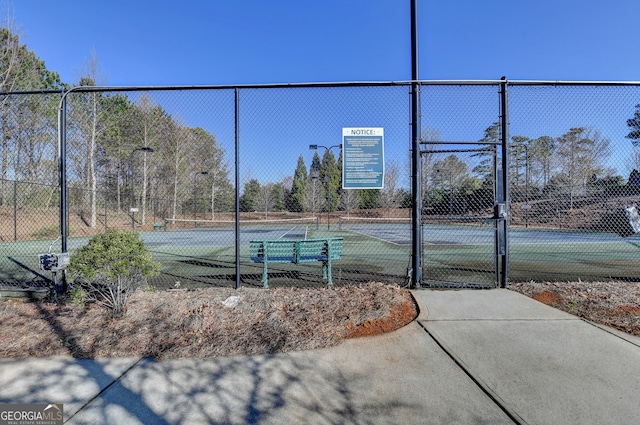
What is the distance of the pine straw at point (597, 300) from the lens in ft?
12.2

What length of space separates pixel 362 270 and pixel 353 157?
3238mm

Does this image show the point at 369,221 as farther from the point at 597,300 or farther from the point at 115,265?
the point at 115,265

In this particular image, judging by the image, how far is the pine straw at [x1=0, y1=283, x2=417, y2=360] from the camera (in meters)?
3.18

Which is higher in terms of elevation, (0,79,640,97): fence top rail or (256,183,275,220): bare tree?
(0,79,640,97): fence top rail

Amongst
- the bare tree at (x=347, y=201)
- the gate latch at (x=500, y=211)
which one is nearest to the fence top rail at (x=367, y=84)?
the gate latch at (x=500, y=211)

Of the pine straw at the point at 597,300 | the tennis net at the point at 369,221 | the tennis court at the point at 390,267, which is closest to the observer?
the pine straw at the point at 597,300

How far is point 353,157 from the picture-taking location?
195 inches

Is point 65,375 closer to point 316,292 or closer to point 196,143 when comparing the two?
point 316,292

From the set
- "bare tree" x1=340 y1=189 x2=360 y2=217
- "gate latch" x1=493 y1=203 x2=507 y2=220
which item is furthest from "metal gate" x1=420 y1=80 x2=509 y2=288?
"bare tree" x1=340 y1=189 x2=360 y2=217

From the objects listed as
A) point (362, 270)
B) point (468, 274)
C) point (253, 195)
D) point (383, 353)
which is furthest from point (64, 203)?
point (253, 195)

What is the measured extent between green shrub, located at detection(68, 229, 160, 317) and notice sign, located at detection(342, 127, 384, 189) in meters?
2.89

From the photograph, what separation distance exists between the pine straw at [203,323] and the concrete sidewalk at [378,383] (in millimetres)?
175

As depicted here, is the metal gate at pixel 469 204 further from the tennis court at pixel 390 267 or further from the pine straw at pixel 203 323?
the pine straw at pixel 203 323

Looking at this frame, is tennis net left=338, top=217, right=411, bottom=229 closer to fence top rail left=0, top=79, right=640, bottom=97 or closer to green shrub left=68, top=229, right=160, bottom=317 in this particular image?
fence top rail left=0, top=79, right=640, bottom=97
